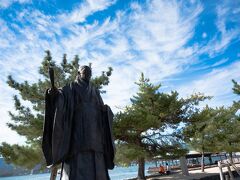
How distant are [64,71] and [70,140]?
11.9 meters

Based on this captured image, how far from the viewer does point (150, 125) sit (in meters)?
16.4

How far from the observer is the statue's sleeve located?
14.5ft

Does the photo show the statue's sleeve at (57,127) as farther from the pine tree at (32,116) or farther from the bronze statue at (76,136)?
the pine tree at (32,116)

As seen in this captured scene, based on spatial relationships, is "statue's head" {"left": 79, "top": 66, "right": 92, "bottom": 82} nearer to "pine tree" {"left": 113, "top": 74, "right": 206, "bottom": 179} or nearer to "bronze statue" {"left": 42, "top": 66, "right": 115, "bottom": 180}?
"bronze statue" {"left": 42, "top": 66, "right": 115, "bottom": 180}

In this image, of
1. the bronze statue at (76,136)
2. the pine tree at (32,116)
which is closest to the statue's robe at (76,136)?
the bronze statue at (76,136)

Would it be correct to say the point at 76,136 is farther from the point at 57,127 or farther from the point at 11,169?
the point at 11,169

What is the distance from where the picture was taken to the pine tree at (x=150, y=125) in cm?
1642

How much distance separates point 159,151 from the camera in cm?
1862

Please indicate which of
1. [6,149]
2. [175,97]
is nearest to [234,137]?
[175,97]

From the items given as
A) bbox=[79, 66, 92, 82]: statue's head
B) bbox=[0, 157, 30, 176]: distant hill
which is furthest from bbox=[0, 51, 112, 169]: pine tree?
bbox=[79, 66, 92, 82]: statue's head

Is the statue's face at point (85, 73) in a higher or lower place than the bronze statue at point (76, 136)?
higher

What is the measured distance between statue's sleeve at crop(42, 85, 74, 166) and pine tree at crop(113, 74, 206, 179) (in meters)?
11.0

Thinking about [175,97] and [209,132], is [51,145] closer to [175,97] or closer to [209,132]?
[175,97]

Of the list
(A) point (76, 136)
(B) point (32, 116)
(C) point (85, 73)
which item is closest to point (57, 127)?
(A) point (76, 136)
